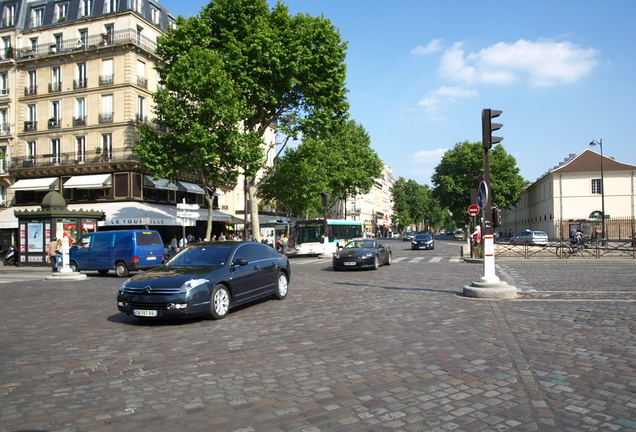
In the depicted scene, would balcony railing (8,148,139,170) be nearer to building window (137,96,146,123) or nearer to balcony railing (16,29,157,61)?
building window (137,96,146,123)

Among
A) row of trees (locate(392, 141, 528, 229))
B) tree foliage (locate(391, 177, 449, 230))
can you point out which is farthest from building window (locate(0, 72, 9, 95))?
tree foliage (locate(391, 177, 449, 230))

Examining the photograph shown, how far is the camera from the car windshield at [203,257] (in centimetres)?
962

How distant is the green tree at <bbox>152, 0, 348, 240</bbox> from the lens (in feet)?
89.4

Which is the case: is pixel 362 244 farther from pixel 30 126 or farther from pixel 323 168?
pixel 30 126

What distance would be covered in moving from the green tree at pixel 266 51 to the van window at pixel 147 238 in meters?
8.41

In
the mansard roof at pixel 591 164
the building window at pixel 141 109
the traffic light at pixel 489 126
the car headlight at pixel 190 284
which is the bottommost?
the car headlight at pixel 190 284

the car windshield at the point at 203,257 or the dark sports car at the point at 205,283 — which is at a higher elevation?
the car windshield at the point at 203,257

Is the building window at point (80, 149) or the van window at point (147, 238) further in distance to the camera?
the building window at point (80, 149)

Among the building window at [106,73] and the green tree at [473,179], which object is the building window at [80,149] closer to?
the building window at [106,73]

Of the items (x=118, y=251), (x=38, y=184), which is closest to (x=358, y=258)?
(x=118, y=251)

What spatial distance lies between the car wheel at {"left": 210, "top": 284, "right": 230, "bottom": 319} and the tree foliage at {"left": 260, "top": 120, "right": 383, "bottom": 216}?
72.4 ft

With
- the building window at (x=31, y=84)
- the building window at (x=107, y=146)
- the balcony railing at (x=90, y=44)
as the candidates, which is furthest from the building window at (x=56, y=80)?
the building window at (x=107, y=146)

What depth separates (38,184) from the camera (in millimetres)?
35156

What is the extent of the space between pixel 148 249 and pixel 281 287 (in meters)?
10.8
